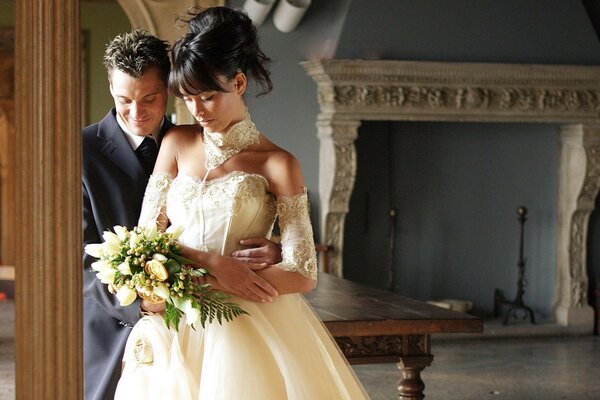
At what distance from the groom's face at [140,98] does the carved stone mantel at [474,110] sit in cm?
563

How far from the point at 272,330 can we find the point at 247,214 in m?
0.27

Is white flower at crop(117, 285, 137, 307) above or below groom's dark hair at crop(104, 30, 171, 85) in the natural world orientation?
below

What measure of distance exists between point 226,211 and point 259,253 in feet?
0.38

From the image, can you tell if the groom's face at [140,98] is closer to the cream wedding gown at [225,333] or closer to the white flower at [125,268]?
the cream wedding gown at [225,333]

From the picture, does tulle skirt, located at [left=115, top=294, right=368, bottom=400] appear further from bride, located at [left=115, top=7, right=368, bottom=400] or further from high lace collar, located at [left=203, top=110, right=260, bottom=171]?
high lace collar, located at [left=203, top=110, right=260, bottom=171]

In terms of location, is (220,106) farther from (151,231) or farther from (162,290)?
(162,290)

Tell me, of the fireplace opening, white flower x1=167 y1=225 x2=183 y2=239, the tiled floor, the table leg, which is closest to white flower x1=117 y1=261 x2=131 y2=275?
white flower x1=167 y1=225 x2=183 y2=239

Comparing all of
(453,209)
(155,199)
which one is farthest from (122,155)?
(453,209)

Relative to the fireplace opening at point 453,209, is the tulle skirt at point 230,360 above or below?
below

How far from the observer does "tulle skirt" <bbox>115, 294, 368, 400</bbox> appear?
2.23m

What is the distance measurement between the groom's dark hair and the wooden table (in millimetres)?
1654

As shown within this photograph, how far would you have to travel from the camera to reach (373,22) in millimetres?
8211

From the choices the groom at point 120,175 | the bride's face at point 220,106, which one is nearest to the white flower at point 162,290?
the groom at point 120,175

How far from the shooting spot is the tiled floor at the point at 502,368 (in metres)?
6.64
